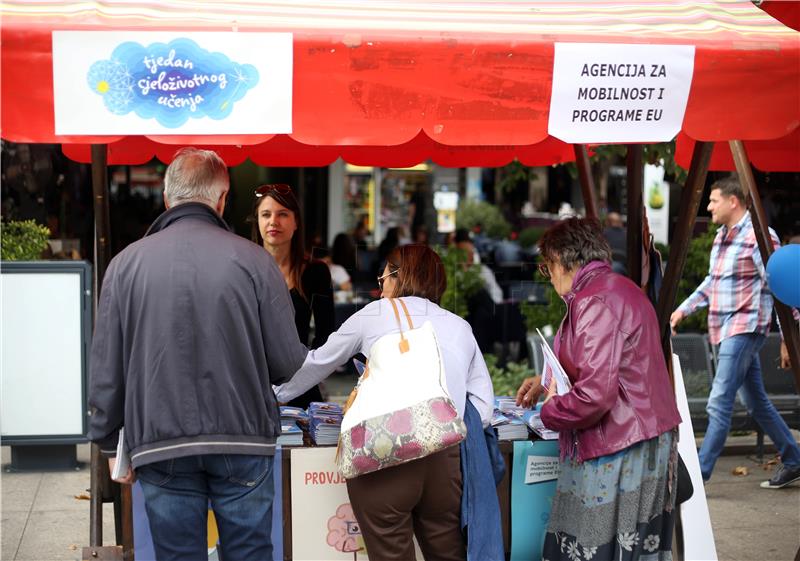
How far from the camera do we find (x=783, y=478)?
6.63m

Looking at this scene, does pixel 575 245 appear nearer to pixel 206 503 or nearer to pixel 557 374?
pixel 557 374

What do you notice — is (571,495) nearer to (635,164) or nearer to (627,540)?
(627,540)

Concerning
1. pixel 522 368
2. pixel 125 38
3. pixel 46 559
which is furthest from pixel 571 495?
pixel 522 368

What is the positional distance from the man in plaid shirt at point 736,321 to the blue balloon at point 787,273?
6.81ft

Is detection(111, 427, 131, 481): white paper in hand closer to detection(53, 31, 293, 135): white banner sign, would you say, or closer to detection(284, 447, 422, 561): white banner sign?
detection(284, 447, 422, 561): white banner sign

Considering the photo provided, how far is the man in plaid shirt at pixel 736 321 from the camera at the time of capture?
21.0ft

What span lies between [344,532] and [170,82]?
199 centimetres

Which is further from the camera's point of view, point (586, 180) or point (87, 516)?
point (87, 516)

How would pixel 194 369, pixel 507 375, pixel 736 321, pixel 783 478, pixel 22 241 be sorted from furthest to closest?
pixel 507 375 < pixel 22 241 < pixel 783 478 < pixel 736 321 < pixel 194 369

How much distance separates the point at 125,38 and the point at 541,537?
264 cm

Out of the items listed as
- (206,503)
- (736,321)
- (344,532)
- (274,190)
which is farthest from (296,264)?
(736,321)

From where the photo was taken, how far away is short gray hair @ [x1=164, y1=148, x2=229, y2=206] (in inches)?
128

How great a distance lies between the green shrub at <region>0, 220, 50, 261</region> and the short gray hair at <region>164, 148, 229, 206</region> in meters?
4.73

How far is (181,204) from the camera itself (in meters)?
3.21
